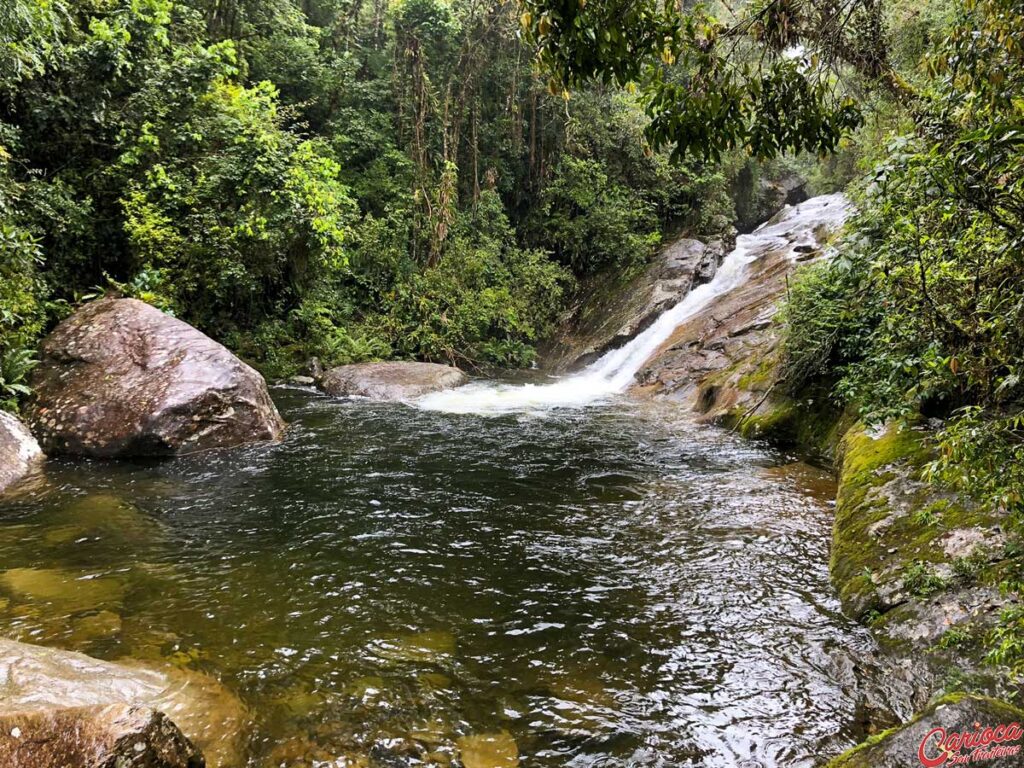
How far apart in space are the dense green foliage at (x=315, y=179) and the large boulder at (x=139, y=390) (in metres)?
0.59

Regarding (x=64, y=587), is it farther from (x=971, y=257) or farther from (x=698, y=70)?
(x=971, y=257)

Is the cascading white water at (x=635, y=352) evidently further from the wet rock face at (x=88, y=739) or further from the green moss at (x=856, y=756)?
the green moss at (x=856, y=756)

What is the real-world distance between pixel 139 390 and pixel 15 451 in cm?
154

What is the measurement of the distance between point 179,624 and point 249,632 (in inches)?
20.0

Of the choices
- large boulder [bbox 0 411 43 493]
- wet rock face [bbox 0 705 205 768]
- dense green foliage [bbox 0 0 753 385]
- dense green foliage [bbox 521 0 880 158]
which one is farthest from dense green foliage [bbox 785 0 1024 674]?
large boulder [bbox 0 411 43 493]

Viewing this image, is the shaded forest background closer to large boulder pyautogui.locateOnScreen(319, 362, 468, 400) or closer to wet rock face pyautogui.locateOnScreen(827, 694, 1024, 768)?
wet rock face pyautogui.locateOnScreen(827, 694, 1024, 768)

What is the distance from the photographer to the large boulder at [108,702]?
2387mm

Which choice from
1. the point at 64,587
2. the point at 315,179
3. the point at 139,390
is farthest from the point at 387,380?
the point at 64,587

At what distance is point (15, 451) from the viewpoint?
7.21 meters

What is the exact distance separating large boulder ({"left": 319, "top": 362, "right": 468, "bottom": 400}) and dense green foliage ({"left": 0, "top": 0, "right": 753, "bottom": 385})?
65.8 inches

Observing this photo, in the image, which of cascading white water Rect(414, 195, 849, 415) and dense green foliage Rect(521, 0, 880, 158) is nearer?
dense green foliage Rect(521, 0, 880, 158)

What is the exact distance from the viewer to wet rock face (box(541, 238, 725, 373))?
18.2 m

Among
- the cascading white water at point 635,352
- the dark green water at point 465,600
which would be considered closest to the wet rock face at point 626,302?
the cascading white water at point 635,352

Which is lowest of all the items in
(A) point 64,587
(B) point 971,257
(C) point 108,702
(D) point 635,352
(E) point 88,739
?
(A) point 64,587
